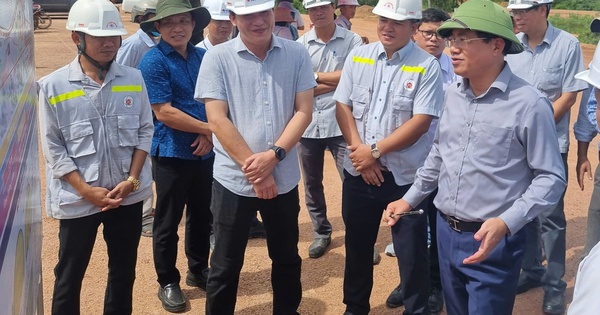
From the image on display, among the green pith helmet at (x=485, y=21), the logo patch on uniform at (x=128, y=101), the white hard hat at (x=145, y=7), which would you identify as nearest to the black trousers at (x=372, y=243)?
the green pith helmet at (x=485, y=21)

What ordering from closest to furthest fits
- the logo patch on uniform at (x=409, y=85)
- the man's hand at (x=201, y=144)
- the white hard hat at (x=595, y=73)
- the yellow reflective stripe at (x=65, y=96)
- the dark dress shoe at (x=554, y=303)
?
the white hard hat at (x=595, y=73) → the yellow reflective stripe at (x=65, y=96) → the logo patch on uniform at (x=409, y=85) → the man's hand at (x=201, y=144) → the dark dress shoe at (x=554, y=303)

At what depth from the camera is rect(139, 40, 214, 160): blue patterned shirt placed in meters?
4.31

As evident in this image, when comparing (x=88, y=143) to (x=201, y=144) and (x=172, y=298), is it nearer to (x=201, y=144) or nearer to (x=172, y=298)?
(x=201, y=144)

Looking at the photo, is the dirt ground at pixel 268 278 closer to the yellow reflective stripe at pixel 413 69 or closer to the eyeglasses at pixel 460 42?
the yellow reflective stripe at pixel 413 69

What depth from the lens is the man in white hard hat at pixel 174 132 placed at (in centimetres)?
432

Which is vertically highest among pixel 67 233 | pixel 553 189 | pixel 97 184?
pixel 553 189

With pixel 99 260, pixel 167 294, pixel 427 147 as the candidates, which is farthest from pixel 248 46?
pixel 99 260

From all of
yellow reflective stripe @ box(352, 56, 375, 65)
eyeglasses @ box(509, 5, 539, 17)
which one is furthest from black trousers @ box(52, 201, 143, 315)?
eyeglasses @ box(509, 5, 539, 17)

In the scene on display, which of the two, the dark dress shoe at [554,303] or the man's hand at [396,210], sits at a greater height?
the man's hand at [396,210]

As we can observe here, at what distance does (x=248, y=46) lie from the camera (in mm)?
3727

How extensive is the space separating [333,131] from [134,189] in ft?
6.37

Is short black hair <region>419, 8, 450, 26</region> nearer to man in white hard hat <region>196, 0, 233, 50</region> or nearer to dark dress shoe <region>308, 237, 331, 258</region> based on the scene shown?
man in white hard hat <region>196, 0, 233, 50</region>

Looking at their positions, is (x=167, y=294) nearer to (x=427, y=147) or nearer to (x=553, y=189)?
(x=427, y=147)

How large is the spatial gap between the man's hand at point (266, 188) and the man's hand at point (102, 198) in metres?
0.77
